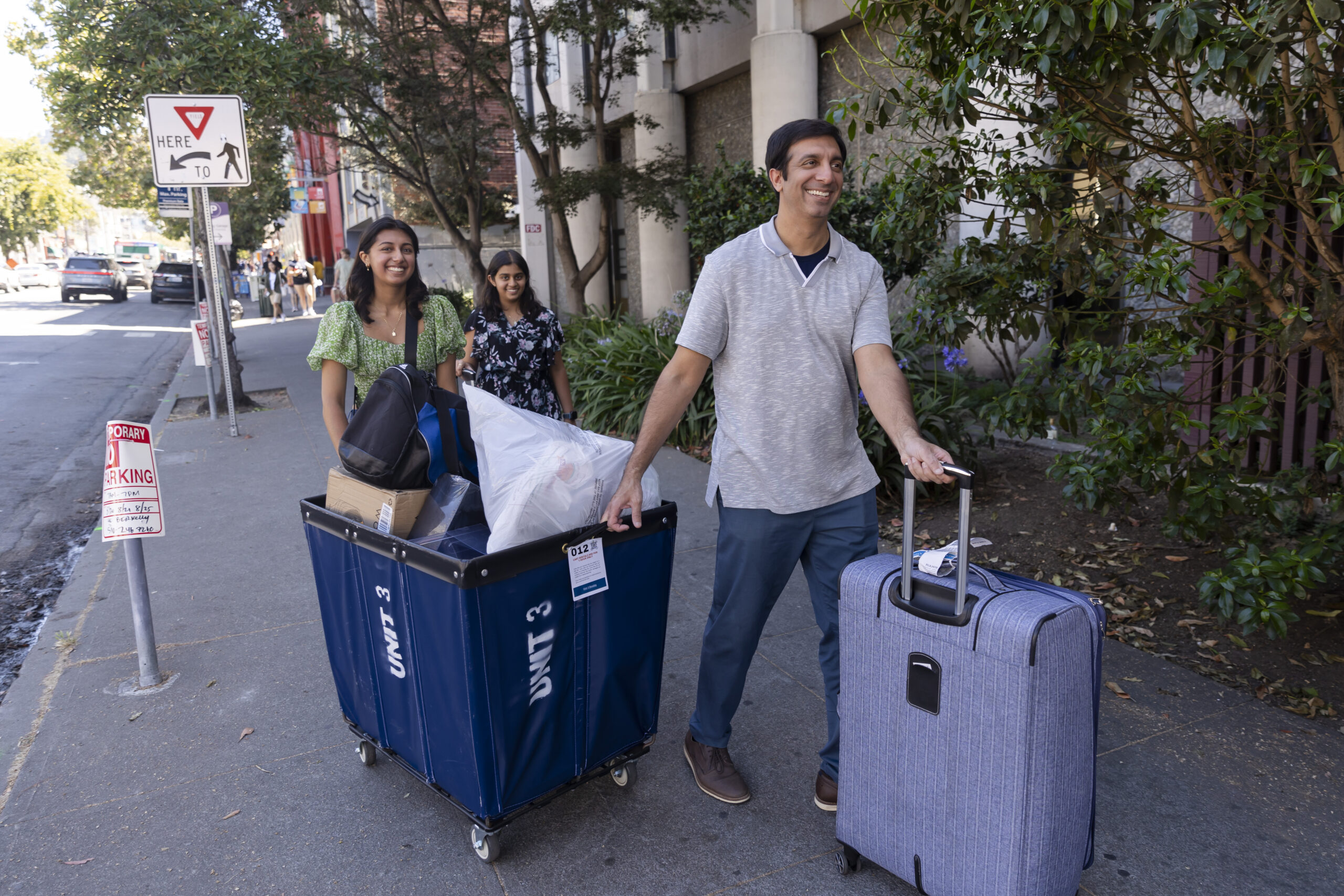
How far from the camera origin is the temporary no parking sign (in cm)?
816

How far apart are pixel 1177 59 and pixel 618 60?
34.0 ft

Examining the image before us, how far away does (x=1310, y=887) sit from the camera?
2.53 meters

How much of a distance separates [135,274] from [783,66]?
53.2 meters

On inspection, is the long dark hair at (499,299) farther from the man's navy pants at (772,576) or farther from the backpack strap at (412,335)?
the man's navy pants at (772,576)

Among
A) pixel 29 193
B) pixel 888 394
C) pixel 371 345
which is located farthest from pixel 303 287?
pixel 29 193

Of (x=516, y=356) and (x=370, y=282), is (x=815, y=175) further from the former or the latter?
(x=516, y=356)

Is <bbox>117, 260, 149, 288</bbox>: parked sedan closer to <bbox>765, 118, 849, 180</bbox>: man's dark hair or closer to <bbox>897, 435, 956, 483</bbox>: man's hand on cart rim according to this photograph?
<bbox>765, 118, 849, 180</bbox>: man's dark hair

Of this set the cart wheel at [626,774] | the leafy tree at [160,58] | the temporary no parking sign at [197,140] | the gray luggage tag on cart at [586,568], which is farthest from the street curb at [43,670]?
the leafy tree at [160,58]

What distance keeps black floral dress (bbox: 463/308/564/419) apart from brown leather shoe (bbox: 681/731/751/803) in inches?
102

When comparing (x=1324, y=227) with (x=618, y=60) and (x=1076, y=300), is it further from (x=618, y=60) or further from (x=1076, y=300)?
(x=618, y=60)

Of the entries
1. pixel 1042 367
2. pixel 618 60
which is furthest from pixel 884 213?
pixel 618 60

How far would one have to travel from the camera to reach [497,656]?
250 centimetres

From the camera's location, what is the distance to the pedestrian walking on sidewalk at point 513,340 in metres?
5.25

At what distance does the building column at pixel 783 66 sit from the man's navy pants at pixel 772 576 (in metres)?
8.73
